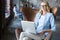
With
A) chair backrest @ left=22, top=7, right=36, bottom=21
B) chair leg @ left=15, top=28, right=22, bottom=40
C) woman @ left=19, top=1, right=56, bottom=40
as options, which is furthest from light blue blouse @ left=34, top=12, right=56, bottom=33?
chair leg @ left=15, top=28, right=22, bottom=40

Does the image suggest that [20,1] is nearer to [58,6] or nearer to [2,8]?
[2,8]

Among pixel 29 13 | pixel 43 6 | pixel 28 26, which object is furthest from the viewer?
pixel 29 13

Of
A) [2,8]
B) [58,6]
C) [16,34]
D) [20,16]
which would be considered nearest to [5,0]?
[2,8]

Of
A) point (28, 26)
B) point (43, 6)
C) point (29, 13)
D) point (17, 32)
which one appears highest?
point (43, 6)

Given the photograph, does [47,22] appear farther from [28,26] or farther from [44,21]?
[28,26]

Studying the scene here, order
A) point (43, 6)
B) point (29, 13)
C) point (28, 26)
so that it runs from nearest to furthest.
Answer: point (28, 26) < point (43, 6) < point (29, 13)

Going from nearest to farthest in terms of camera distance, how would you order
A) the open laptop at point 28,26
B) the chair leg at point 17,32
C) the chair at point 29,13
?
the open laptop at point 28,26 → the chair leg at point 17,32 → the chair at point 29,13

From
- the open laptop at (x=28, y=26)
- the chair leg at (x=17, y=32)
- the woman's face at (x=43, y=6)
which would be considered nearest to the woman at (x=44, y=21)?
the woman's face at (x=43, y=6)

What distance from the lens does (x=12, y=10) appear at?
10.9ft

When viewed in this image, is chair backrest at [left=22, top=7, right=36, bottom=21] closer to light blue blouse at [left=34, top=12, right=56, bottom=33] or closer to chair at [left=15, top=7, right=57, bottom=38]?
chair at [left=15, top=7, right=57, bottom=38]

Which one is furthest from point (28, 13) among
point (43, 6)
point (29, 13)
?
point (43, 6)

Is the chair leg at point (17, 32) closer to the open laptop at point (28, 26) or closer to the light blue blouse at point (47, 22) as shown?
the open laptop at point (28, 26)

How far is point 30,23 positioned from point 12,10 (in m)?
0.44

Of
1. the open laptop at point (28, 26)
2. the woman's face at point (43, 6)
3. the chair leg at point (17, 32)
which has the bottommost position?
the chair leg at point (17, 32)
